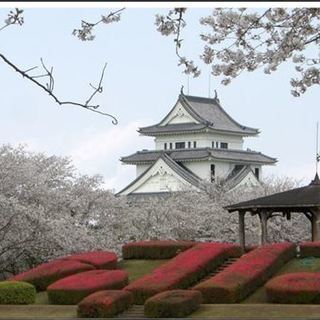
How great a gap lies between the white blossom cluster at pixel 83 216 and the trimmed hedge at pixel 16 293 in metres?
4.97

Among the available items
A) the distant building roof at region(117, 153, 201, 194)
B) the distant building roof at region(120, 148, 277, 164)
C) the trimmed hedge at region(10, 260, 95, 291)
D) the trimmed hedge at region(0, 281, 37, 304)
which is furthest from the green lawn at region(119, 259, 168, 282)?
the distant building roof at region(120, 148, 277, 164)

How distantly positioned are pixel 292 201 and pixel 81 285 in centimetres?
856

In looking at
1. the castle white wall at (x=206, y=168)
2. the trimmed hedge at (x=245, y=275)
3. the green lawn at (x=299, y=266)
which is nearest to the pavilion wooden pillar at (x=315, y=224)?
the trimmed hedge at (x=245, y=275)

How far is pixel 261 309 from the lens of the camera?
22.6 meters

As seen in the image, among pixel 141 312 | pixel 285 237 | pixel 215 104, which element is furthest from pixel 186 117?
pixel 141 312

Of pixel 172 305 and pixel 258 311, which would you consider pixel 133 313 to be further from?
pixel 258 311

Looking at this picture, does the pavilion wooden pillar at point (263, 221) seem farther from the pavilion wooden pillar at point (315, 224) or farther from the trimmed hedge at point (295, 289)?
the trimmed hedge at point (295, 289)

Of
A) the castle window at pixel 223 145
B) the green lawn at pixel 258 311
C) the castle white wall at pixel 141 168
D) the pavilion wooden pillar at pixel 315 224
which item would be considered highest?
the castle window at pixel 223 145

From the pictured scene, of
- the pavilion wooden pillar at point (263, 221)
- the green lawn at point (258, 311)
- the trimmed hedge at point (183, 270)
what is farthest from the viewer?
the pavilion wooden pillar at point (263, 221)

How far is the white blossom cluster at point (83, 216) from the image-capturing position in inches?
1247

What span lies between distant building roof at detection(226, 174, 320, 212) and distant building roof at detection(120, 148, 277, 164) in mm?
33694

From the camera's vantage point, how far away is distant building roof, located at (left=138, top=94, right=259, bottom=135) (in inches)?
2724

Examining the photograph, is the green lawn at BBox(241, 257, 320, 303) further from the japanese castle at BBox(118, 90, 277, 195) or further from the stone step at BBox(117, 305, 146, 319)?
the japanese castle at BBox(118, 90, 277, 195)

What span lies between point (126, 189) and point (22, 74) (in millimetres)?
60694
